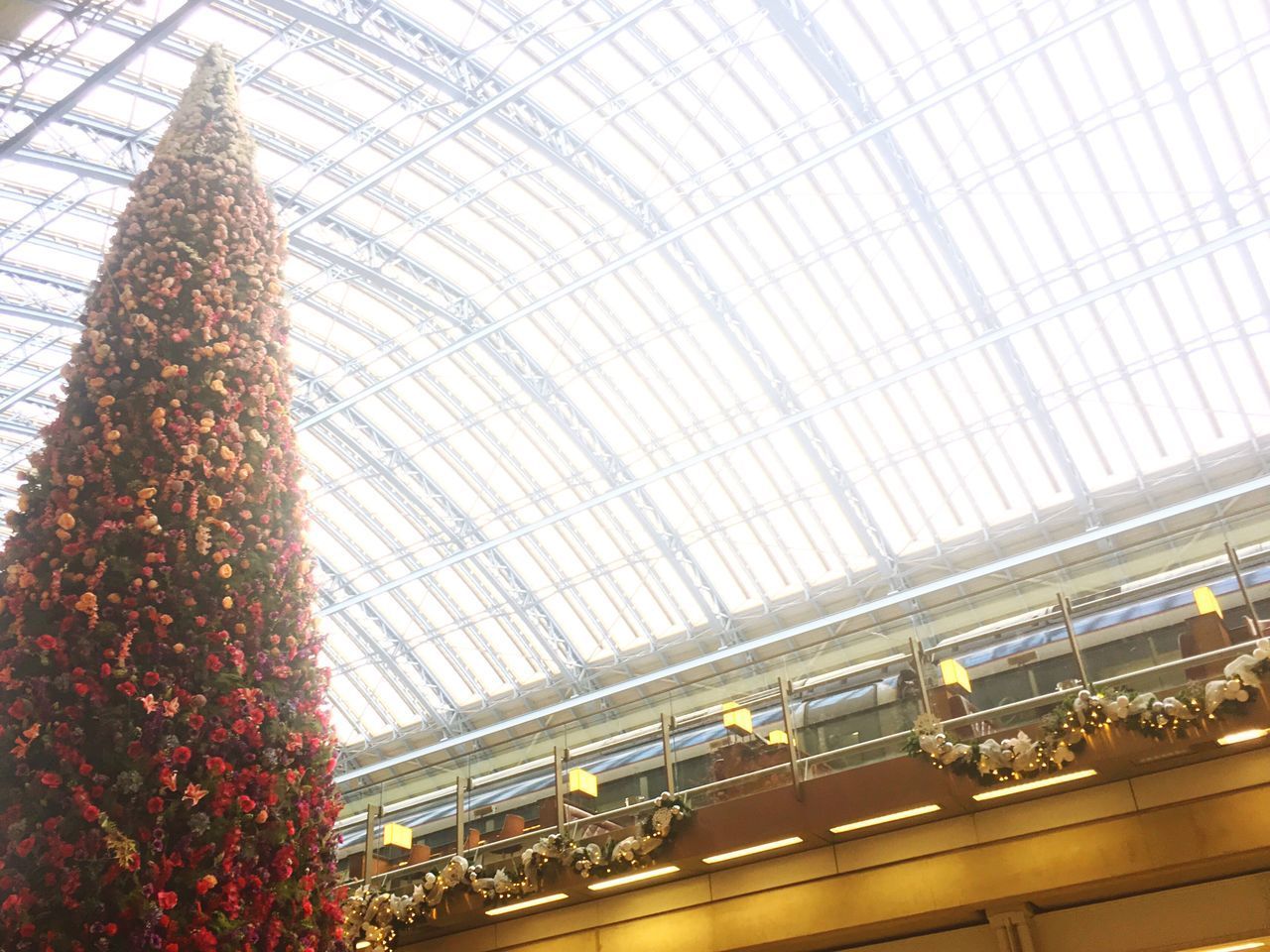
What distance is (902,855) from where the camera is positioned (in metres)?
11.8

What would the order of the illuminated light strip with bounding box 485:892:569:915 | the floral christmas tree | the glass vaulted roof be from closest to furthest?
the floral christmas tree → the illuminated light strip with bounding box 485:892:569:915 → the glass vaulted roof

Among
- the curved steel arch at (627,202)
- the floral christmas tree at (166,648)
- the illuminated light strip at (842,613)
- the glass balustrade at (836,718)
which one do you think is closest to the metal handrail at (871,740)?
the glass balustrade at (836,718)

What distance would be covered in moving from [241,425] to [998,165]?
19039 mm

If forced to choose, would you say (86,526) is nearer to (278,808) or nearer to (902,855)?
(278,808)

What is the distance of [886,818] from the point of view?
444 inches

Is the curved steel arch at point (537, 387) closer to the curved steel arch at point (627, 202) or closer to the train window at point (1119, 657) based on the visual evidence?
the curved steel arch at point (627, 202)

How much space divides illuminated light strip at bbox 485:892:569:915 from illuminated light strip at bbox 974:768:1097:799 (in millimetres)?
5197

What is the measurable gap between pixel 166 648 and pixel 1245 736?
9.06m

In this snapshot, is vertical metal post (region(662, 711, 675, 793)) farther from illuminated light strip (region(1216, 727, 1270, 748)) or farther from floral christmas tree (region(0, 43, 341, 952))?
floral christmas tree (region(0, 43, 341, 952))

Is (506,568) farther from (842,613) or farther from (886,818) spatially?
(886,818)

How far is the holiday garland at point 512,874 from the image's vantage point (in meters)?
12.1

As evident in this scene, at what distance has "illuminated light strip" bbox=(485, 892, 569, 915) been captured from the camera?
43.2ft

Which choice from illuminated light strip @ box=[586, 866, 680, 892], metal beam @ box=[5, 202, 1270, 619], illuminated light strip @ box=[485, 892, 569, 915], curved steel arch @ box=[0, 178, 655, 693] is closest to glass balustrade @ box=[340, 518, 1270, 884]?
illuminated light strip @ box=[586, 866, 680, 892]

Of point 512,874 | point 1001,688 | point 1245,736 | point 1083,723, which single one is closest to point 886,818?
point 1001,688
